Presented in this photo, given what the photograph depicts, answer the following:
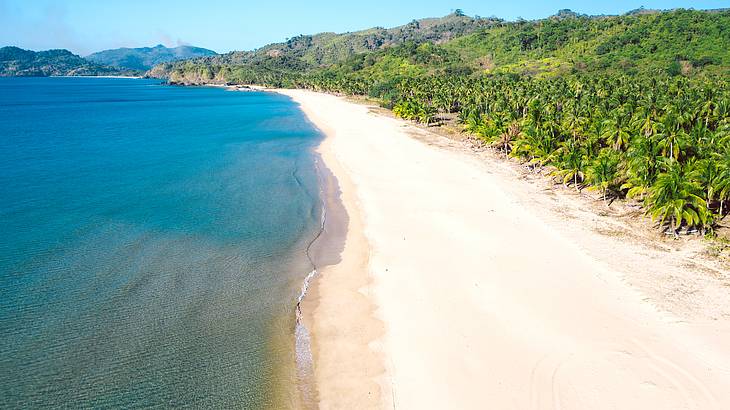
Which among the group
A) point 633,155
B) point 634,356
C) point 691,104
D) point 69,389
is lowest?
point 69,389

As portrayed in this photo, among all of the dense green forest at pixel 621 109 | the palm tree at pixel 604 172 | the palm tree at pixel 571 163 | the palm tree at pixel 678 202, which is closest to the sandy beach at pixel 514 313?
the palm tree at pixel 678 202

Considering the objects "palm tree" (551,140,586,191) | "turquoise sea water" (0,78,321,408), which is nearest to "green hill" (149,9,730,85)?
"palm tree" (551,140,586,191)

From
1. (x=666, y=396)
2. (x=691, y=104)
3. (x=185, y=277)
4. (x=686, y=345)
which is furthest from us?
(x=691, y=104)

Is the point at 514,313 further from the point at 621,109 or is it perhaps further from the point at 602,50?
the point at 602,50

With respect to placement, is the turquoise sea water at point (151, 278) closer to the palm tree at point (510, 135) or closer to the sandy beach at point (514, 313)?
the sandy beach at point (514, 313)

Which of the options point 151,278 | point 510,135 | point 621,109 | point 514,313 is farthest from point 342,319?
point 621,109

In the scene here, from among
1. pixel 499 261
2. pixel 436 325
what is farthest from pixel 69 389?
pixel 499 261

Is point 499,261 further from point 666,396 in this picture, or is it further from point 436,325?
point 666,396
